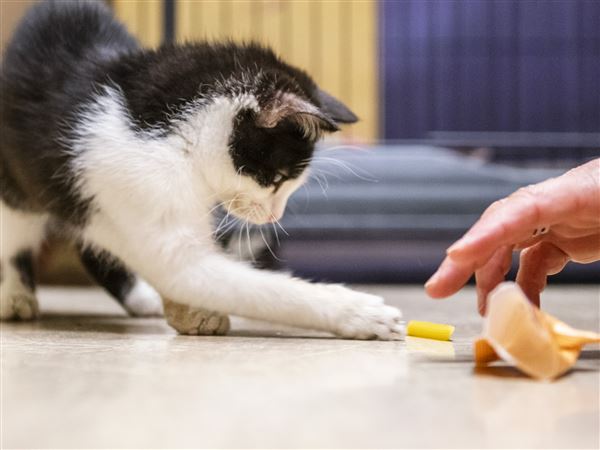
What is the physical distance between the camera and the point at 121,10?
358 centimetres

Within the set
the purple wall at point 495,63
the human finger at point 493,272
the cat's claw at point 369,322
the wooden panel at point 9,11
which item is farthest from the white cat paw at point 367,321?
the purple wall at point 495,63

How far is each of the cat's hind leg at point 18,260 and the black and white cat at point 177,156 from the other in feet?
0.36

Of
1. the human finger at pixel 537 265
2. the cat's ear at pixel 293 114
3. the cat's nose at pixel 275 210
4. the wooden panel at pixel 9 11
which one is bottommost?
the human finger at pixel 537 265

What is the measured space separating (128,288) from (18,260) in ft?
0.84

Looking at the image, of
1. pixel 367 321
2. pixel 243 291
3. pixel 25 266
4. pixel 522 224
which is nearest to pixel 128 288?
pixel 25 266

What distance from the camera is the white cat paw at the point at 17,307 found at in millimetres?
1729

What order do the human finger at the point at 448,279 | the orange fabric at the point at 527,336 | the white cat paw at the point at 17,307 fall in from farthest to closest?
the white cat paw at the point at 17,307 → the human finger at the point at 448,279 → the orange fabric at the point at 527,336

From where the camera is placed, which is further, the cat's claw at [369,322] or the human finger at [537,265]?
the cat's claw at [369,322]

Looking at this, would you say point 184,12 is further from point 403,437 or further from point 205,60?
point 403,437

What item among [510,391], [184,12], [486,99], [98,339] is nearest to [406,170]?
[486,99]

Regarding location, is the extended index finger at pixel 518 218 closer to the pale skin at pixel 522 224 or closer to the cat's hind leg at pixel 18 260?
the pale skin at pixel 522 224

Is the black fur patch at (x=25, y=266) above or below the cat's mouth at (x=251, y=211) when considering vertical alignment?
below

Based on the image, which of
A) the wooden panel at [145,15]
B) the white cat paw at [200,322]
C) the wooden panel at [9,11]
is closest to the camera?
the white cat paw at [200,322]

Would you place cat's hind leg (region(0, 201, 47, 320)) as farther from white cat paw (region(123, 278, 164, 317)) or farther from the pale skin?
the pale skin
